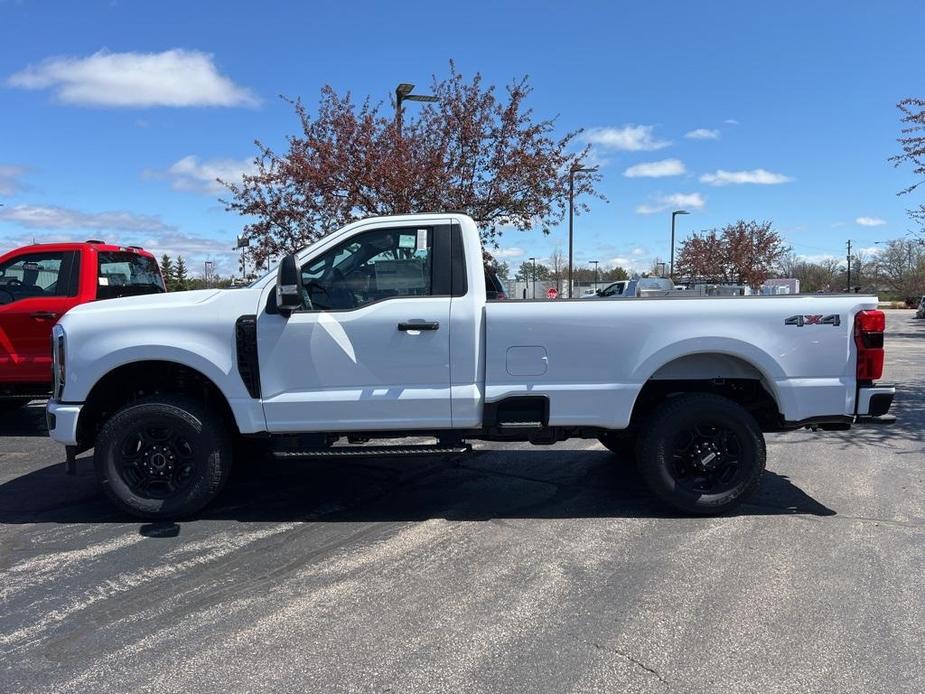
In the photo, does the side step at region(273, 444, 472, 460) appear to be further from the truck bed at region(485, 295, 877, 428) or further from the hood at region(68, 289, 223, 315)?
the hood at region(68, 289, 223, 315)

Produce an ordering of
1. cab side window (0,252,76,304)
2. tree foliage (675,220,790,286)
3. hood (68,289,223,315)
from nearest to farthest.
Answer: hood (68,289,223,315) → cab side window (0,252,76,304) → tree foliage (675,220,790,286)

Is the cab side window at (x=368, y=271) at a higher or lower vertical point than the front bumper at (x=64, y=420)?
higher

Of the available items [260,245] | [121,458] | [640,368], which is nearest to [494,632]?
[640,368]

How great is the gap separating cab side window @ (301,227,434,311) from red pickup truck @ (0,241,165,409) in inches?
179

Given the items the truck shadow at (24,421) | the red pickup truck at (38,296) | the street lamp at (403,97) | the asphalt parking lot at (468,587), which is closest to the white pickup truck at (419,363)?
the asphalt parking lot at (468,587)

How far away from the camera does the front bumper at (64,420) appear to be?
4.86m

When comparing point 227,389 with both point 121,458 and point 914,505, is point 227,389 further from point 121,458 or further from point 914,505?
point 914,505

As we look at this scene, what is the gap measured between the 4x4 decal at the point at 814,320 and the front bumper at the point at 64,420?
5.06 m

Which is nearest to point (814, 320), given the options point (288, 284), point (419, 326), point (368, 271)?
point (419, 326)

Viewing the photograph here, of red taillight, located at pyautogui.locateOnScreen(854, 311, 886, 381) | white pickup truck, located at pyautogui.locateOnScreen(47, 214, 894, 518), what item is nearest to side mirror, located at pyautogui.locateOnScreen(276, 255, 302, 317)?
white pickup truck, located at pyautogui.locateOnScreen(47, 214, 894, 518)

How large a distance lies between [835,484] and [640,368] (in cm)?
241

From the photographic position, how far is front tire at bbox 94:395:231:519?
A: 487cm

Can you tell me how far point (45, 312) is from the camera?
311 inches

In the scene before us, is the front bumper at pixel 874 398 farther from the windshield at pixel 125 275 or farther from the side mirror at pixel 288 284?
the windshield at pixel 125 275
